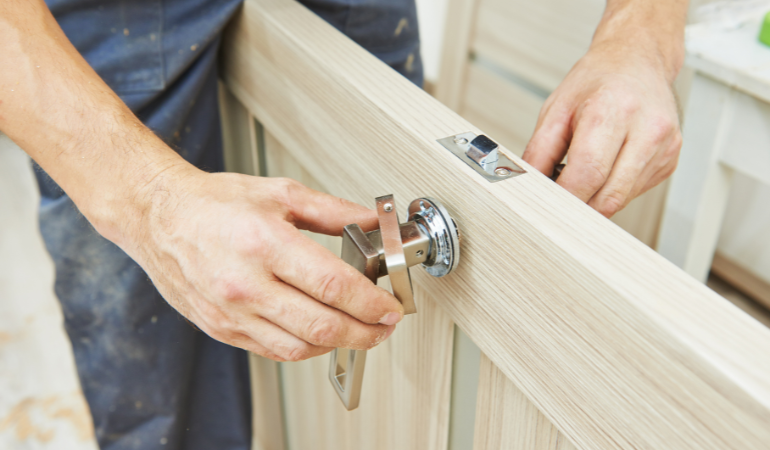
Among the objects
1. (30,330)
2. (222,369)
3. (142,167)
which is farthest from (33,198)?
(142,167)

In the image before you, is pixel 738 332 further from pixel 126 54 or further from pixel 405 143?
pixel 126 54

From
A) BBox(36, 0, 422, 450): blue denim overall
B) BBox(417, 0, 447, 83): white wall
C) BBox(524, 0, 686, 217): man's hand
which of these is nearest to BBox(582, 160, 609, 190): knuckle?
BBox(524, 0, 686, 217): man's hand

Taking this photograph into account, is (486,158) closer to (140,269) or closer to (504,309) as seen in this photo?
(504,309)

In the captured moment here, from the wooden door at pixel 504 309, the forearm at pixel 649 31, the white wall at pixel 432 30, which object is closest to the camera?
the wooden door at pixel 504 309

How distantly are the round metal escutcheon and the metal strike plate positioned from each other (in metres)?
0.03

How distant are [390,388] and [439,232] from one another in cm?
20

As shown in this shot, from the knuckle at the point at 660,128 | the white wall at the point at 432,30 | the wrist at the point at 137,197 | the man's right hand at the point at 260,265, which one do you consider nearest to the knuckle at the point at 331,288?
the man's right hand at the point at 260,265

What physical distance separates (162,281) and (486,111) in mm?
988

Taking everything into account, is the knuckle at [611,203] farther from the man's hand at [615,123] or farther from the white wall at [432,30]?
the white wall at [432,30]

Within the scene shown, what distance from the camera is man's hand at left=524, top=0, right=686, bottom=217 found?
38 centimetres

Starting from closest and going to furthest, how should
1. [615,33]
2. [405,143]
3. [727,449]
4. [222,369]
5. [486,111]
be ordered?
[727,449] → [405,143] → [615,33] → [222,369] → [486,111]

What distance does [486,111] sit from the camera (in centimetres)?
125

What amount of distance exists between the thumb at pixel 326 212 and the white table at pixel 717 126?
53 centimetres

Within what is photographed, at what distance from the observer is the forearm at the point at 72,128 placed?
1.23 ft
